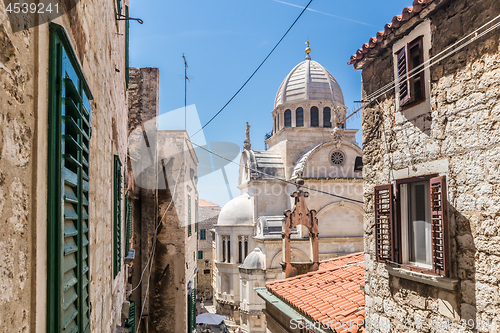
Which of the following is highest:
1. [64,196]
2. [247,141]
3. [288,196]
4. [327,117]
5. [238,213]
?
[327,117]

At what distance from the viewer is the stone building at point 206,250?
31744 mm

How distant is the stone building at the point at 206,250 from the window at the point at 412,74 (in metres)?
25.2

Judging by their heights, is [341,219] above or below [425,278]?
below

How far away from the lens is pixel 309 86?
83.1 feet

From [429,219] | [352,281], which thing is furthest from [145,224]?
[429,219]

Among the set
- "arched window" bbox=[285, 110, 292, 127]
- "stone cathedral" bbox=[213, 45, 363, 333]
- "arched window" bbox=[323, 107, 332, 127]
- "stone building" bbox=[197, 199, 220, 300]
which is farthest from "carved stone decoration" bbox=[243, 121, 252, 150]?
"stone building" bbox=[197, 199, 220, 300]

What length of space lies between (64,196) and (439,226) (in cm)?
330

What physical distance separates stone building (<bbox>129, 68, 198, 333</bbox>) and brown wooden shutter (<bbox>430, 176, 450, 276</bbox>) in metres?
5.80

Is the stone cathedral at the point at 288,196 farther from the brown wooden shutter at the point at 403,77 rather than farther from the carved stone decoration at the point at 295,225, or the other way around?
the brown wooden shutter at the point at 403,77

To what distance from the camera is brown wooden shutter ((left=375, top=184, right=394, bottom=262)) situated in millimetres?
4230

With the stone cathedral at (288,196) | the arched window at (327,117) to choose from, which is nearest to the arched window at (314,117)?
the stone cathedral at (288,196)

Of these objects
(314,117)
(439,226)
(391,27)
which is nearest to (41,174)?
(439,226)

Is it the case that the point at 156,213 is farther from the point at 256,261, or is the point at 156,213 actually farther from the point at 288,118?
the point at 288,118

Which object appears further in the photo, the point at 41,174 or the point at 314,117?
the point at 314,117
